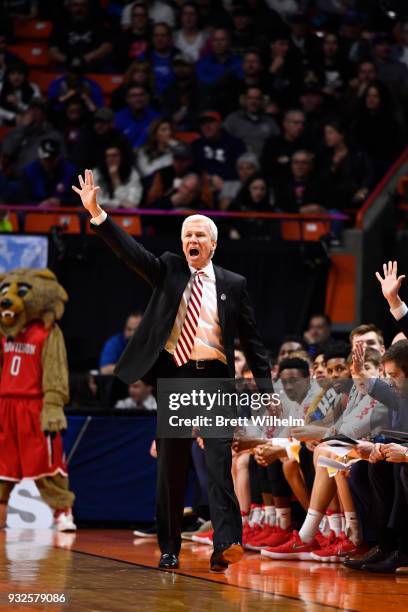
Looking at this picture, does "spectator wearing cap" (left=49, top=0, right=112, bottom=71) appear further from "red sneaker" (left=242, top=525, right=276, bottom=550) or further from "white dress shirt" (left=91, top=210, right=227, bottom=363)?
"white dress shirt" (left=91, top=210, right=227, bottom=363)

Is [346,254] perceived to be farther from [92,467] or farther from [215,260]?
[92,467]

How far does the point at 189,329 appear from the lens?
21.7 feet

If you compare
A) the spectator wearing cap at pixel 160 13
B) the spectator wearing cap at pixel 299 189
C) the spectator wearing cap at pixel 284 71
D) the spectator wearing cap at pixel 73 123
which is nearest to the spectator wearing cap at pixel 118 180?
the spectator wearing cap at pixel 73 123

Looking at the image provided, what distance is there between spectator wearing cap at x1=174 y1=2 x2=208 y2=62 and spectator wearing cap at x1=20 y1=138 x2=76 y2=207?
2.91 meters

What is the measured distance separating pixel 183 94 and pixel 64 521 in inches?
275

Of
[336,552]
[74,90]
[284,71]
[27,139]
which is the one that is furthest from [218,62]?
[336,552]

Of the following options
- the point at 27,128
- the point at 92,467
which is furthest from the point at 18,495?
the point at 27,128

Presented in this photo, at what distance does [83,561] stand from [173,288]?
61.6 inches

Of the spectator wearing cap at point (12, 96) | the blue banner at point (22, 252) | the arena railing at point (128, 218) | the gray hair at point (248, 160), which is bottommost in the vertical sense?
the blue banner at point (22, 252)

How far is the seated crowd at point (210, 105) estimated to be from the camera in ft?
42.8

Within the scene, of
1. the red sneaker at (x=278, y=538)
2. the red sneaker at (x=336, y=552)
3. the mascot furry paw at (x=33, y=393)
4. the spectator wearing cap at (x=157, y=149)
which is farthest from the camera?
the spectator wearing cap at (x=157, y=149)

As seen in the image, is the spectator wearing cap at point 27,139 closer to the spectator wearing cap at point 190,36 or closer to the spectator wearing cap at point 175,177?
the spectator wearing cap at point 175,177

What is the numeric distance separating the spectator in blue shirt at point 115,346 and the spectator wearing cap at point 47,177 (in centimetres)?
207

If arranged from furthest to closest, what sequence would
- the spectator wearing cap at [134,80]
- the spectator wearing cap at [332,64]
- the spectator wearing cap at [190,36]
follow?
the spectator wearing cap at [190,36], the spectator wearing cap at [332,64], the spectator wearing cap at [134,80]
